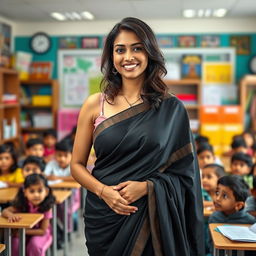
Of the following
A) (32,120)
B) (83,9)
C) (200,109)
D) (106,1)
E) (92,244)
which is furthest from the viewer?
(32,120)

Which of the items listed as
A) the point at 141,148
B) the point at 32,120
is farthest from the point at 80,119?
the point at 32,120

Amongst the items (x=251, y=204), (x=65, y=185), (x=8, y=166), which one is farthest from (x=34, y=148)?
(x=251, y=204)

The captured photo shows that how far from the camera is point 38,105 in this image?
716 cm

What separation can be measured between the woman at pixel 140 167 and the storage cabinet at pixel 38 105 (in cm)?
561

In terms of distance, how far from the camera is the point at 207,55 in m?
7.00

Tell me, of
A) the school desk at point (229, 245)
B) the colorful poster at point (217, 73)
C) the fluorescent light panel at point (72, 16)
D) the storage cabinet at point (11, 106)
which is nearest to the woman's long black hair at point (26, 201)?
the school desk at point (229, 245)

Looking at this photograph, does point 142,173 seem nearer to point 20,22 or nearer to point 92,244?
point 92,244

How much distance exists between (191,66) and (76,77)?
1820 mm

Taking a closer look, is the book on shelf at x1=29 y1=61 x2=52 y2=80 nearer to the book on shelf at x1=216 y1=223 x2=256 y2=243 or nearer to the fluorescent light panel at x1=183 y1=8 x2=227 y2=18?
the fluorescent light panel at x1=183 y1=8 x2=227 y2=18

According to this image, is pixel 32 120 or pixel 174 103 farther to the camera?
pixel 32 120

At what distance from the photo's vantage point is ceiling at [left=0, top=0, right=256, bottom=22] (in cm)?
566

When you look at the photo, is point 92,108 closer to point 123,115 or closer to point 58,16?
point 123,115

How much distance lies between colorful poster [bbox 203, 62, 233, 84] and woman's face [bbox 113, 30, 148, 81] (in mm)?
5584

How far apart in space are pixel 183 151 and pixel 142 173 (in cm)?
16
